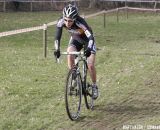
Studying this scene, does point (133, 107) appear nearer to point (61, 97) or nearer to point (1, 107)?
point (61, 97)

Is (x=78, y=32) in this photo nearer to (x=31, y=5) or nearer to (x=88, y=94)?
(x=88, y=94)

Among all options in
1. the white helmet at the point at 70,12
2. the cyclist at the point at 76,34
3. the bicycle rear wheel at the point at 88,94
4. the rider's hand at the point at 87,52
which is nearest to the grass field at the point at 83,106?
the bicycle rear wheel at the point at 88,94

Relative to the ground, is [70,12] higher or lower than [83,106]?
higher

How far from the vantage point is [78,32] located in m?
8.21

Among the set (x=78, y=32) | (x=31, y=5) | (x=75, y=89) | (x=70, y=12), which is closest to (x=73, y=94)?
(x=75, y=89)

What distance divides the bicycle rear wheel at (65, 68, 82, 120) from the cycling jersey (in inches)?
22.0

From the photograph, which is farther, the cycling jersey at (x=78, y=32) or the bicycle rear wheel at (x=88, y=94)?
the bicycle rear wheel at (x=88, y=94)

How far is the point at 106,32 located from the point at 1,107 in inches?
642

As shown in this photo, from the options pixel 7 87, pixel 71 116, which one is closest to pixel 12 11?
pixel 7 87

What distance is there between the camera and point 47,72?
484 inches

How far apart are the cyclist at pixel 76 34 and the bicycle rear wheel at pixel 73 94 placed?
0.39m

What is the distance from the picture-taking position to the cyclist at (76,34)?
7.73 metres

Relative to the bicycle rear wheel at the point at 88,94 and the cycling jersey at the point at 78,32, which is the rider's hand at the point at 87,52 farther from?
the bicycle rear wheel at the point at 88,94

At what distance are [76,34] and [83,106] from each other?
132cm
